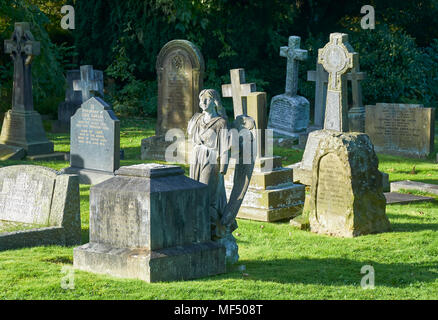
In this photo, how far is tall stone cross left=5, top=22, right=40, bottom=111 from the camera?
53.6 feet

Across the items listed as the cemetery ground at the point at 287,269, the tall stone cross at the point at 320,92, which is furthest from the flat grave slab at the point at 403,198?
the tall stone cross at the point at 320,92

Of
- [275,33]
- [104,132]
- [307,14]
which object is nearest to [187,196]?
[104,132]

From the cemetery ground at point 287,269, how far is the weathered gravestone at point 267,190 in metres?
0.31

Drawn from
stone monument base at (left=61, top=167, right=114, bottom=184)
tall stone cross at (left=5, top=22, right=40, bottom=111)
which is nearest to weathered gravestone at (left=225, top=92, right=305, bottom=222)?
stone monument base at (left=61, top=167, right=114, bottom=184)

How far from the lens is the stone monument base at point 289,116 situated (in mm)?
19641

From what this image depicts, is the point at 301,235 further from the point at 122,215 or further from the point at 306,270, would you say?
the point at 122,215

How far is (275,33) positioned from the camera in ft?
84.2

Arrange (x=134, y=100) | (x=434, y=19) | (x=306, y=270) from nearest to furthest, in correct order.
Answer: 1. (x=306, y=270)
2. (x=134, y=100)
3. (x=434, y=19)

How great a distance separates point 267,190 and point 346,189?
1671 mm

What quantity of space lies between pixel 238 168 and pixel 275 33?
18127 mm

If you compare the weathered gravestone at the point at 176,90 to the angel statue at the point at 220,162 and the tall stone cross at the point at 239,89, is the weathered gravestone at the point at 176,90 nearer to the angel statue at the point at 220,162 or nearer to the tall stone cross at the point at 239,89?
the tall stone cross at the point at 239,89

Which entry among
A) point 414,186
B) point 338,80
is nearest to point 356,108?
point 338,80

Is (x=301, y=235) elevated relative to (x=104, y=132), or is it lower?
lower
